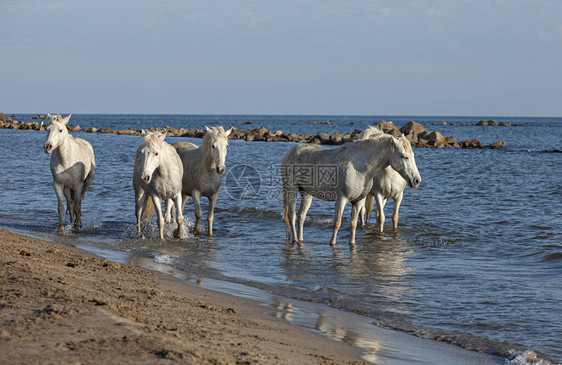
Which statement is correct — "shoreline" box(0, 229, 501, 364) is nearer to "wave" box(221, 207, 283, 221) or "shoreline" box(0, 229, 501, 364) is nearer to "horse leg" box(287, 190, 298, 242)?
"horse leg" box(287, 190, 298, 242)

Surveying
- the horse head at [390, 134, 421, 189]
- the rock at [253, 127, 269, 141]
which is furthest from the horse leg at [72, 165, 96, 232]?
the rock at [253, 127, 269, 141]

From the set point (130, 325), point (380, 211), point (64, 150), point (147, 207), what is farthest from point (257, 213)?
point (130, 325)

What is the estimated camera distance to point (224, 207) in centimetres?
1634

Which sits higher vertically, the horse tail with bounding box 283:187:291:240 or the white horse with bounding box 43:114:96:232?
the white horse with bounding box 43:114:96:232

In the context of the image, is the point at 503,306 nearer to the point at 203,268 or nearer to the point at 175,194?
the point at 203,268

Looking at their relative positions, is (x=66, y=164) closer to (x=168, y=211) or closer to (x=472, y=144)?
(x=168, y=211)

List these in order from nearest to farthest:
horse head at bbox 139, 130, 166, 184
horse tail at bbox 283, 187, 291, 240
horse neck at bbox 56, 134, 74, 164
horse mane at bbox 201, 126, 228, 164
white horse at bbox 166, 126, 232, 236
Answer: horse head at bbox 139, 130, 166, 184, white horse at bbox 166, 126, 232, 236, horse mane at bbox 201, 126, 228, 164, horse neck at bbox 56, 134, 74, 164, horse tail at bbox 283, 187, 291, 240

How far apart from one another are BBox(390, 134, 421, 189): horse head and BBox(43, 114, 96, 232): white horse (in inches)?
251

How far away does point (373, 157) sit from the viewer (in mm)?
10180

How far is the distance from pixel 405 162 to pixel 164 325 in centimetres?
622

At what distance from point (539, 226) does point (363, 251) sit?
509 centimetres

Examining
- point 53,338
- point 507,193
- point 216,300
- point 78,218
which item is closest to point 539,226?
point 507,193

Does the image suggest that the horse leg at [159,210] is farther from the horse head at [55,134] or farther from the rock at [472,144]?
the rock at [472,144]

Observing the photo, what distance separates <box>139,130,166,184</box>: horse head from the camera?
390 inches
